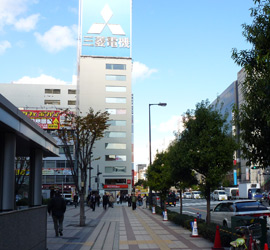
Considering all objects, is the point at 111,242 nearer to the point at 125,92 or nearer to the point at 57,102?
the point at 125,92

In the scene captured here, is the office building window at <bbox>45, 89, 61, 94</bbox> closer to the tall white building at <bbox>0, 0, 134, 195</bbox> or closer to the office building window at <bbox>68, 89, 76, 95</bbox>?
the office building window at <bbox>68, 89, 76, 95</bbox>

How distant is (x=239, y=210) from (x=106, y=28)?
231 ft

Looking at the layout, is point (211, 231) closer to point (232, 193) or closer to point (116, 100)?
point (232, 193)

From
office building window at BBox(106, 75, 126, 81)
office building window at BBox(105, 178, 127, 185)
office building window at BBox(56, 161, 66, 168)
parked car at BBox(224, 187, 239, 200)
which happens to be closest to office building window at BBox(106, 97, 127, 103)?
office building window at BBox(106, 75, 126, 81)

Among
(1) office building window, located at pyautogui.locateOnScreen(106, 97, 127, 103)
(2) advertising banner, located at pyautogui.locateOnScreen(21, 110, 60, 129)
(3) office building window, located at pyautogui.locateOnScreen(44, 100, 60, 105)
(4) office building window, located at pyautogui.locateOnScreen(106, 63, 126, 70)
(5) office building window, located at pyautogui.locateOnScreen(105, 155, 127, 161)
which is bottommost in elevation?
(5) office building window, located at pyautogui.locateOnScreen(105, 155, 127, 161)

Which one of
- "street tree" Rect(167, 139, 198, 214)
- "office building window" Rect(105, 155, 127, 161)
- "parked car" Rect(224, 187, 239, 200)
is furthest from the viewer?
"office building window" Rect(105, 155, 127, 161)

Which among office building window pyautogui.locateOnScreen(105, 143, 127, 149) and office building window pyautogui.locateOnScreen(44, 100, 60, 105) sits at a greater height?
office building window pyautogui.locateOnScreen(44, 100, 60, 105)

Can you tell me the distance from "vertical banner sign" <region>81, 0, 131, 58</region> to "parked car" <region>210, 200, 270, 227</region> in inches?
2611

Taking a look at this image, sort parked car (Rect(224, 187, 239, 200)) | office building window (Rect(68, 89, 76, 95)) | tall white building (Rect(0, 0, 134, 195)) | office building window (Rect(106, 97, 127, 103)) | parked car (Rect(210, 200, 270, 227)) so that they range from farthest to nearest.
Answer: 1. office building window (Rect(68, 89, 76, 95))
2. office building window (Rect(106, 97, 127, 103))
3. tall white building (Rect(0, 0, 134, 195))
4. parked car (Rect(224, 187, 239, 200))
5. parked car (Rect(210, 200, 270, 227))

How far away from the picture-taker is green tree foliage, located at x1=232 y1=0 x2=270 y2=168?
8.34 m

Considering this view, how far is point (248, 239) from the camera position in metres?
9.29

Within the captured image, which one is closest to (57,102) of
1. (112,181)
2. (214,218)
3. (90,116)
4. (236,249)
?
(112,181)

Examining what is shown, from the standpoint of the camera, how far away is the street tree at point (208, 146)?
52.4 ft

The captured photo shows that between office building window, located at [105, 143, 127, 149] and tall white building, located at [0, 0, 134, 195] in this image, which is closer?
tall white building, located at [0, 0, 134, 195]
